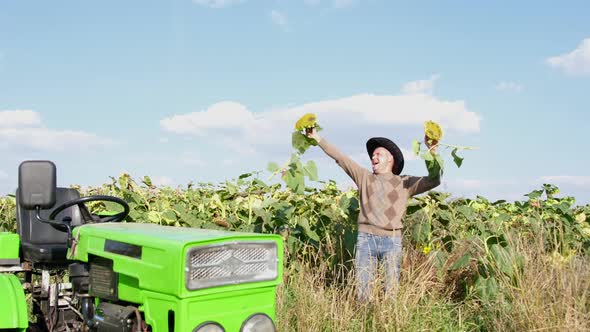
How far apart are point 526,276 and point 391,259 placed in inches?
42.3

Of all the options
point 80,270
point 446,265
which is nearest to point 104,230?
point 80,270

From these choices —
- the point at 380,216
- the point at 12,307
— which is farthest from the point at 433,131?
the point at 12,307

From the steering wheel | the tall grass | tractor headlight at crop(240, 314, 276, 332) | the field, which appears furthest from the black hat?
tractor headlight at crop(240, 314, 276, 332)

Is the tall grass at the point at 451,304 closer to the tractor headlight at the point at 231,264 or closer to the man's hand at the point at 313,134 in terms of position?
the man's hand at the point at 313,134

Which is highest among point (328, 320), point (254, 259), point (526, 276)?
point (254, 259)

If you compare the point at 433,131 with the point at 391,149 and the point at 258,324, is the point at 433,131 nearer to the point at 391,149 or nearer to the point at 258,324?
the point at 391,149

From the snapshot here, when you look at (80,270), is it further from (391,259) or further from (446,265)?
(446,265)

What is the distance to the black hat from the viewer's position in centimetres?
581

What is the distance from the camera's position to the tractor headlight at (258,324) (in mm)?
3227

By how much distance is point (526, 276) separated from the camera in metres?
4.81

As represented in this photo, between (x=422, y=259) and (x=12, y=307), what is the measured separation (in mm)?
3599

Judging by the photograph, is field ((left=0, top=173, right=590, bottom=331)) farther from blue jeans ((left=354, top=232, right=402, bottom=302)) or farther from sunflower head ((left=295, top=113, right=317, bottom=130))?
sunflower head ((left=295, top=113, right=317, bottom=130))

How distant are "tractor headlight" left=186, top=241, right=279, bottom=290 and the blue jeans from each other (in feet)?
6.44

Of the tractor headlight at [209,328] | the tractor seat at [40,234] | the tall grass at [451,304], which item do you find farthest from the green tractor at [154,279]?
the tall grass at [451,304]
